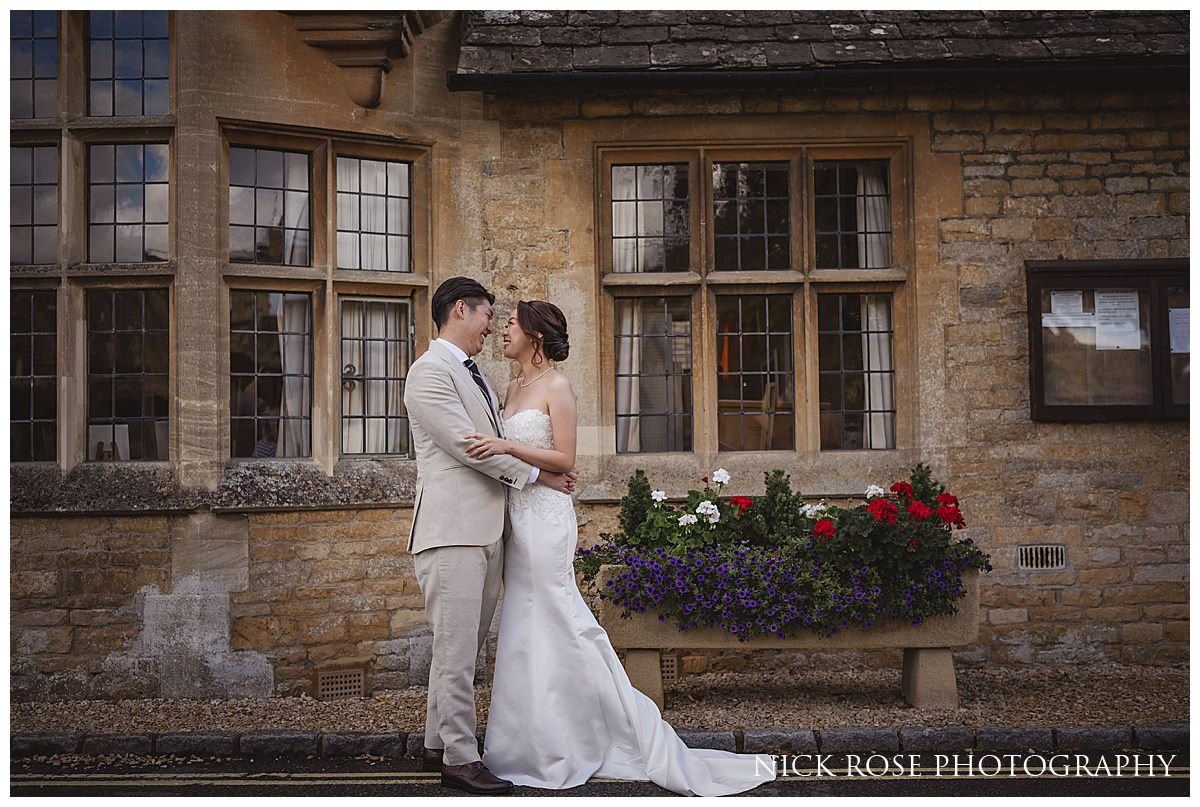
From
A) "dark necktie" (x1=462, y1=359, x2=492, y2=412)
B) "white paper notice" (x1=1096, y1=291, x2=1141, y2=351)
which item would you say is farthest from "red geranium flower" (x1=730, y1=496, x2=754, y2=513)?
"white paper notice" (x1=1096, y1=291, x2=1141, y2=351)

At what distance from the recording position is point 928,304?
7.53 metres

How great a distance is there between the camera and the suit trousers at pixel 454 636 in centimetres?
500

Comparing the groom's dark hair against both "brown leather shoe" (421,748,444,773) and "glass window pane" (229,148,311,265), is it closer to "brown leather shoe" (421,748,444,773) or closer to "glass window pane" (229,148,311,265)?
"brown leather shoe" (421,748,444,773)

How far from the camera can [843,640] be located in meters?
6.32

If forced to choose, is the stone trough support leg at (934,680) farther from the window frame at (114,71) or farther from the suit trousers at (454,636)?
the window frame at (114,71)

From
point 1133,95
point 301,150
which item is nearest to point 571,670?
point 301,150

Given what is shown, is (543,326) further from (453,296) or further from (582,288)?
(582,288)

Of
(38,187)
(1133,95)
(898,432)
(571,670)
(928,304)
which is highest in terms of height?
(1133,95)

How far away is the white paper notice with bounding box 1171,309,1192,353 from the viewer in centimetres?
747

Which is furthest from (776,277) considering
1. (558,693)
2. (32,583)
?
(32,583)

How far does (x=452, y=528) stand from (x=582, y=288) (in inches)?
112

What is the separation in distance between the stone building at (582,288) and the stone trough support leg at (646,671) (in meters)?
1.29

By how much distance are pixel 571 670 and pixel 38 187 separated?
4739 mm
